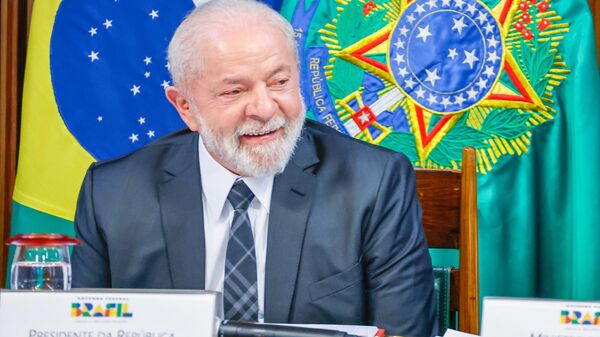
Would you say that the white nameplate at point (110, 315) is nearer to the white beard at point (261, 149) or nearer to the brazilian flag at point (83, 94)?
the white beard at point (261, 149)

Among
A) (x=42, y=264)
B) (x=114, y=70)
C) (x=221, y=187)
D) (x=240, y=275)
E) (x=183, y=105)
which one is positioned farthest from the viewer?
(x=114, y=70)

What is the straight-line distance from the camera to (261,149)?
1.63m

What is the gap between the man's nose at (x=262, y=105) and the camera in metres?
1.59

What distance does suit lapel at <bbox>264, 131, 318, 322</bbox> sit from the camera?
5.22 feet

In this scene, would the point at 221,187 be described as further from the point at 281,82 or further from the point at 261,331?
the point at 261,331

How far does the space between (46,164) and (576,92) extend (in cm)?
191

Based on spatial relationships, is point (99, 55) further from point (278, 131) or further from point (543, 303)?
point (543, 303)

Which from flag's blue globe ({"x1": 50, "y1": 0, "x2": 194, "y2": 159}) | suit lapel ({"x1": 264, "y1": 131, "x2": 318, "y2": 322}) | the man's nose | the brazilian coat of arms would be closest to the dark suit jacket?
suit lapel ({"x1": 264, "y1": 131, "x2": 318, "y2": 322})

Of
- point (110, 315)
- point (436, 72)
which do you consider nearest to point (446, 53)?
point (436, 72)

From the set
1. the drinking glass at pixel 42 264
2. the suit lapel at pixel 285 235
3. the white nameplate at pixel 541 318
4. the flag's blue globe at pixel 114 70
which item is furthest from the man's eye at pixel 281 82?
the flag's blue globe at pixel 114 70

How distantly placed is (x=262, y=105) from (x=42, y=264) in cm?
63

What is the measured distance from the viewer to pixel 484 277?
103 inches

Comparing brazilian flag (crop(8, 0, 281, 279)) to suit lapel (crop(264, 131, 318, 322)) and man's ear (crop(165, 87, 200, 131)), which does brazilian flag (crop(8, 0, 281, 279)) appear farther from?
suit lapel (crop(264, 131, 318, 322))

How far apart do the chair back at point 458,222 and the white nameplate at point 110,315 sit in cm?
83
